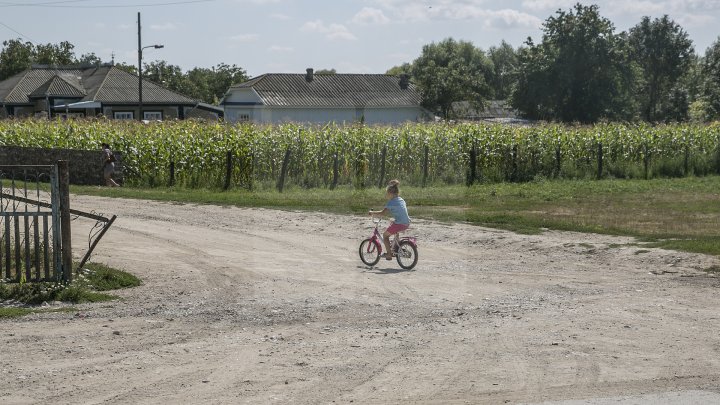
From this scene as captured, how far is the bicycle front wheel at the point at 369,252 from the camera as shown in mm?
17141

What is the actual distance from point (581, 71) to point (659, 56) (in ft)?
106

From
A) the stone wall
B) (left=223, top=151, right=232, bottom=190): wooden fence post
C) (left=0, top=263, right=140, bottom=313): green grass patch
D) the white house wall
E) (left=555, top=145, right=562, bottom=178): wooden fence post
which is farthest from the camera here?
the white house wall

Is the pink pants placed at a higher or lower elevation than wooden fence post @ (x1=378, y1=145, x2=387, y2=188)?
lower

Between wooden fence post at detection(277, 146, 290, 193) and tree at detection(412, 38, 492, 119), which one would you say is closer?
wooden fence post at detection(277, 146, 290, 193)

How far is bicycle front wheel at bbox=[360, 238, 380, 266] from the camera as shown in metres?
17.1

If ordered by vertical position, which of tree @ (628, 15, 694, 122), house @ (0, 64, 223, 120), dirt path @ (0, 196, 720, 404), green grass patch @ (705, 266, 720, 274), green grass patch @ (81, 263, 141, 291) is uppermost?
tree @ (628, 15, 694, 122)

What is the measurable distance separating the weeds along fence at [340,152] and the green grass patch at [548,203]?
1.66 m

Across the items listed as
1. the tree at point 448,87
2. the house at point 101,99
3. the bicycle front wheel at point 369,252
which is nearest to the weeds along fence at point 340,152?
the bicycle front wheel at point 369,252

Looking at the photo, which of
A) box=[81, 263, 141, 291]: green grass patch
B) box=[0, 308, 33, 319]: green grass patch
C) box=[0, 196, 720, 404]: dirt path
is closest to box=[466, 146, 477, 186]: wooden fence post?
box=[0, 196, 720, 404]: dirt path

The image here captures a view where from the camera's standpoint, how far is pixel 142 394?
29.7 ft

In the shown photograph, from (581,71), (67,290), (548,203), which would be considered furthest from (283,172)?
(581,71)

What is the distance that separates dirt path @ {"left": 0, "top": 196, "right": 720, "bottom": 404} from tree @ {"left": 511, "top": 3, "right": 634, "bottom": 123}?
65684mm

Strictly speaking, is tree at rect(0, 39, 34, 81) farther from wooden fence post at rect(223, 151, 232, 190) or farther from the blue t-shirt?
the blue t-shirt

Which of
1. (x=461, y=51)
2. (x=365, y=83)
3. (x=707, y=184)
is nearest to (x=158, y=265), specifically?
(x=707, y=184)
